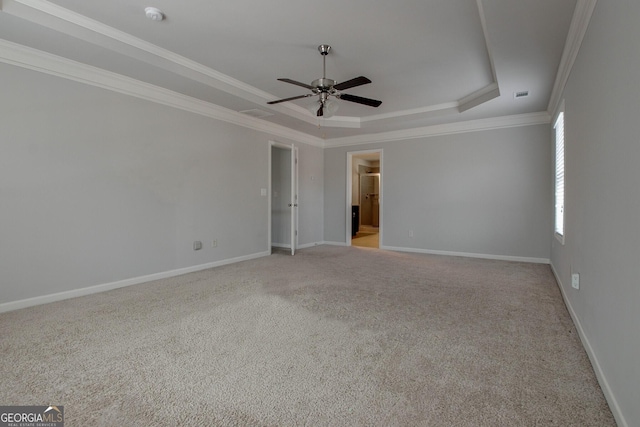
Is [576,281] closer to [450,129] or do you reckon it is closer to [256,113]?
[450,129]

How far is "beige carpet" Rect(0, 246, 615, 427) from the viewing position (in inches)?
59.1

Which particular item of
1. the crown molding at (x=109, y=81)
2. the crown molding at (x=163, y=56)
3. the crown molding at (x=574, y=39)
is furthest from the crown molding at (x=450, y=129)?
the crown molding at (x=109, y=81)

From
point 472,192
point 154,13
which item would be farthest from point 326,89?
point 472,192

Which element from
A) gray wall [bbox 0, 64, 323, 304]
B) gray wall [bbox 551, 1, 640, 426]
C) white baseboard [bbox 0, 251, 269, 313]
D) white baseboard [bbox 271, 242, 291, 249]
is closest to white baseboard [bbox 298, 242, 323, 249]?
white baseboard [bbox 271, 242, 291, 249]

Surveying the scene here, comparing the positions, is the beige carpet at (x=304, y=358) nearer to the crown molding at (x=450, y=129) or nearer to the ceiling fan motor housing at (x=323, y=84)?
the ceiling fan motor housing at (x=323, y=84)

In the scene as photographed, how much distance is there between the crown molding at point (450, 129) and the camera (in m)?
5.03

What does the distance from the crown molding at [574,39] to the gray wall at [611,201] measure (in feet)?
0.41

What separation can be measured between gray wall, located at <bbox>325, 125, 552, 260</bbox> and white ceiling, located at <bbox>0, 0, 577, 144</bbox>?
0.92 m

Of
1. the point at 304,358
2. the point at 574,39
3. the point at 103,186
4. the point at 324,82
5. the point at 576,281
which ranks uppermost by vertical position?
the point at 574,39

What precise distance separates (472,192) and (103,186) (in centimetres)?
544

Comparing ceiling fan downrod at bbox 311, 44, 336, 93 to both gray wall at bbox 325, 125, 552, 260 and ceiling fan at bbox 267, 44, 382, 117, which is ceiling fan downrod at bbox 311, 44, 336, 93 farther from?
gray wall at bbox 325, 125, 552, 260

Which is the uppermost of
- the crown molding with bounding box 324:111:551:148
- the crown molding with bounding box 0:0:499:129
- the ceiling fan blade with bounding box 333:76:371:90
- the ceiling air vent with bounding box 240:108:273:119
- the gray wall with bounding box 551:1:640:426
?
the crown molding with bounding box 0:0:499:129

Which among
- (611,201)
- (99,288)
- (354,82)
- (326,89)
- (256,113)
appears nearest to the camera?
(611,201)

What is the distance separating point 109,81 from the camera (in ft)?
11.5
